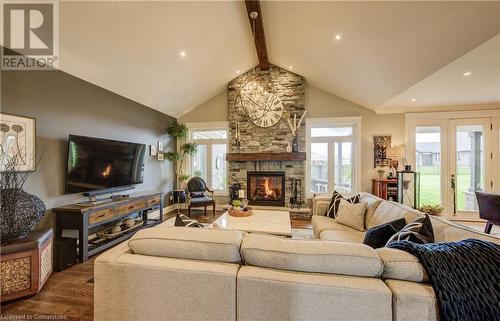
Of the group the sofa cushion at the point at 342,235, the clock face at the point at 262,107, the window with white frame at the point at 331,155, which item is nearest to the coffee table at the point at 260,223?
the sofa cushion at the point at 342,235

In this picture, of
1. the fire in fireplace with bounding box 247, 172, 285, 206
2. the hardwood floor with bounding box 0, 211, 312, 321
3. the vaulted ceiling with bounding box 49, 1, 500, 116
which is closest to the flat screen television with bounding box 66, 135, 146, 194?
the vaulted ceiling with bounding box 49, 1, 500, 116

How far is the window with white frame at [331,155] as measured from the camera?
5180 millimetres

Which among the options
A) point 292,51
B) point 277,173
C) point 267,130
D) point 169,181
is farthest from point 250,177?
point 292,51

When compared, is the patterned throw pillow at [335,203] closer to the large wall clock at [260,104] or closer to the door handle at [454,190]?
the large wall clock at [260,104]

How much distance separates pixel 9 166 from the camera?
2.17 metres

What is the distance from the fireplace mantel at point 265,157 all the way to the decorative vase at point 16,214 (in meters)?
3.72

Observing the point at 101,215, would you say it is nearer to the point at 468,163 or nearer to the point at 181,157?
the point at 181,157

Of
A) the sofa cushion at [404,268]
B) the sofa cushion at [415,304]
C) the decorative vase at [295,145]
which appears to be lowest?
the sofa cushion at [415,304]

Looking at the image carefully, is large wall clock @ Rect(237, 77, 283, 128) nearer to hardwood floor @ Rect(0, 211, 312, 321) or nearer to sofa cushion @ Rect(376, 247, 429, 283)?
hardwood floor @ Rect(0, 211, 312, 321)

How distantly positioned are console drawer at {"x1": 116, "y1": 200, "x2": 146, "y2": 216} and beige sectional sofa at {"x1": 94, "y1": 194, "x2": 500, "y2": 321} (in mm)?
2328

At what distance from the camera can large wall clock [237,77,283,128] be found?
534 centimetres

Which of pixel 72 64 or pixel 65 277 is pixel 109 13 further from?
pixel 65 277

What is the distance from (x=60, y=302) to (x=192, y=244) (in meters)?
1.79

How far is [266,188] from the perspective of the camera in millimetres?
5430
